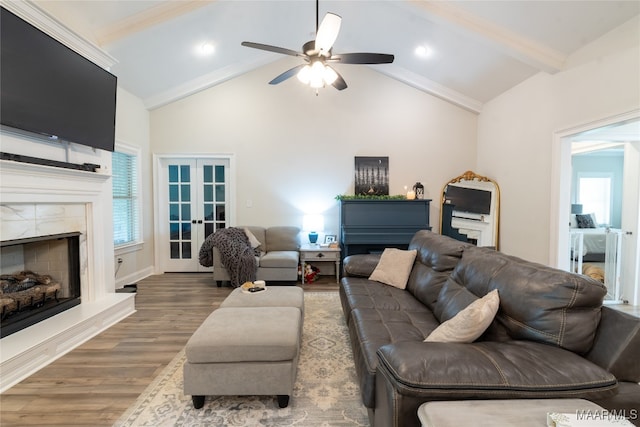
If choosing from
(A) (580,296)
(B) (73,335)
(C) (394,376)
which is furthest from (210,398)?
(A) (580,296)

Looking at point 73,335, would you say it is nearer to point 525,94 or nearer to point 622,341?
point 622,341

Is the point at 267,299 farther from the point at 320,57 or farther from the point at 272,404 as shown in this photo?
the point at 320,57

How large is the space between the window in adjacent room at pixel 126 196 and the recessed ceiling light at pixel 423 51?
4.38m

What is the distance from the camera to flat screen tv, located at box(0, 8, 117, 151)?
2.13m

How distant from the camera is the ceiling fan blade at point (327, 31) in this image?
7.22 feet

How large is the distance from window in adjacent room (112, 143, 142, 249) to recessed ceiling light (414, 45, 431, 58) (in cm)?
438

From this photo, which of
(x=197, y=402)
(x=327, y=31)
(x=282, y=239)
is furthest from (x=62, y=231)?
(x=327, y=31)

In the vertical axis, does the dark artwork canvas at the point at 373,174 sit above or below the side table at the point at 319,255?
above

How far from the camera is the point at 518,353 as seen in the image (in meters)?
1.20

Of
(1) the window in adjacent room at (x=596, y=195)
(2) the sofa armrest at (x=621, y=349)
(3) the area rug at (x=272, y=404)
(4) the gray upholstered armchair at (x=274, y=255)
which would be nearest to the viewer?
(2) the sofa armrest at (x=621, y=349)

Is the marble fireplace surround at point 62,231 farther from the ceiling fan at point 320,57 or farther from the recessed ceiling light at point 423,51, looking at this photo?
the recessed ceiling light at point 423,51

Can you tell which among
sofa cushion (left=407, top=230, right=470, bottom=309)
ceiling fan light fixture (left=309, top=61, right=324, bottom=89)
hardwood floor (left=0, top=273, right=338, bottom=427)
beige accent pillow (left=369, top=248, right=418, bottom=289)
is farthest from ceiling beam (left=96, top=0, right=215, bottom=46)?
sofa cushion (left=407, top=230, right=470, bottom=309)

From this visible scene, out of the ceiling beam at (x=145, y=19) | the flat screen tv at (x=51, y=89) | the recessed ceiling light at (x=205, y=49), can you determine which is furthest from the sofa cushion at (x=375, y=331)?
the recessed ceiling light at (x=205, y=49)

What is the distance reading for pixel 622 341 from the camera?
1204 mm
